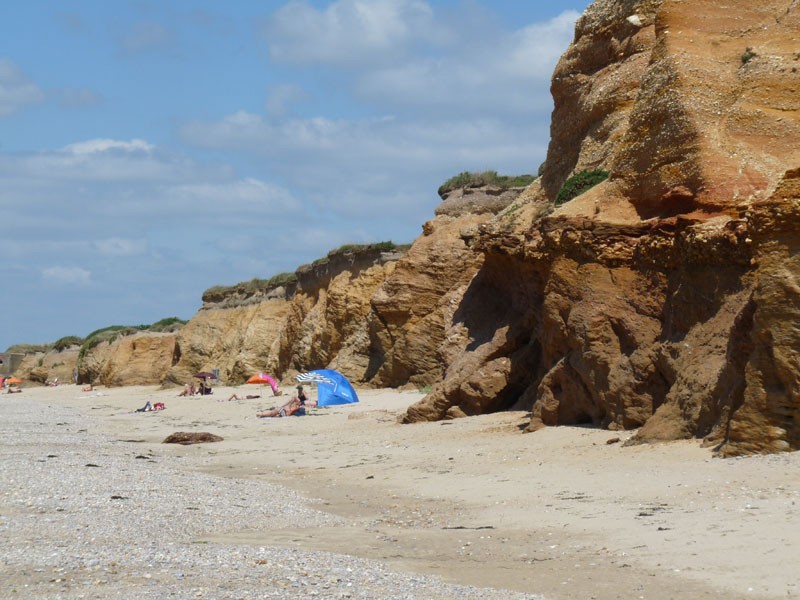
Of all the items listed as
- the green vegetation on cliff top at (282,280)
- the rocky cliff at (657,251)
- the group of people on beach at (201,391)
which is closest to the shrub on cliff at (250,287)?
the green vegetation on cliff top at (282,280)

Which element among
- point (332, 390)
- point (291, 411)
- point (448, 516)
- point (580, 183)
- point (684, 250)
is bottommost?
point (448, 516)

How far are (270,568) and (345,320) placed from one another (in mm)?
28405

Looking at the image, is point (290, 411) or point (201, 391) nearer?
point (290, 411)

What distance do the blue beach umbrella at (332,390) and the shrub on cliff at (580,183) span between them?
36.1ft

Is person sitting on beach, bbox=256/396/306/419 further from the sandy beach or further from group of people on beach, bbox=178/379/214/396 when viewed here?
group of people on beach, bbox=178/379/214/396

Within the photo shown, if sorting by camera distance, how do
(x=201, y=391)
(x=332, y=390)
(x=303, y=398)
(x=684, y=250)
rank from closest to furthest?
(x=684, y=250)
(x=303, y=398)
(x=332, y=390)
(x=201, y=391)

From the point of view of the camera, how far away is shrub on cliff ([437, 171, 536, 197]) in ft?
99.6

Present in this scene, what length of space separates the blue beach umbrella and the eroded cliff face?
30.0 ft

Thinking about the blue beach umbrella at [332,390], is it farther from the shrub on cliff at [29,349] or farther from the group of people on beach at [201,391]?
the shrub on cliff at [29,349]

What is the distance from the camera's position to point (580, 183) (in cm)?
1667

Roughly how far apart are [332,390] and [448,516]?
1644 cm

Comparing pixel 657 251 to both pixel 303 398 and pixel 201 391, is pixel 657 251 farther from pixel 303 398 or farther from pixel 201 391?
pixel 201 391

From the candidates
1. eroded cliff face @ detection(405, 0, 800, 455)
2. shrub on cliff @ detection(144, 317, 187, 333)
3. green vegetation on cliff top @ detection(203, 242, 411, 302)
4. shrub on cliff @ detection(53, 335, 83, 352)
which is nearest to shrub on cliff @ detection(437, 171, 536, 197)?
green vegetation on cliff top @ detection(203, 242, 411, 302)

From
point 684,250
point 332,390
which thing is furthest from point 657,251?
point 332,390
